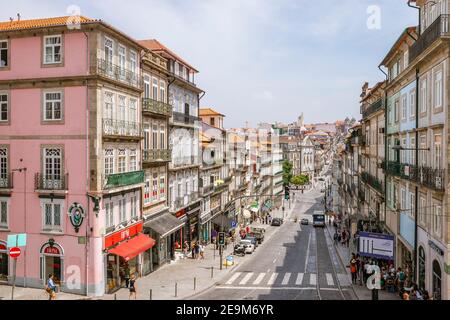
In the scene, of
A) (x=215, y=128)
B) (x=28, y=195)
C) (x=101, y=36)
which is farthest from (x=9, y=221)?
(x=215, y=128)

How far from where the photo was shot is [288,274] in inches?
1455

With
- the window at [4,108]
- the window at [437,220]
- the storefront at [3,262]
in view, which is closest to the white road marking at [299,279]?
the window at [437,220]

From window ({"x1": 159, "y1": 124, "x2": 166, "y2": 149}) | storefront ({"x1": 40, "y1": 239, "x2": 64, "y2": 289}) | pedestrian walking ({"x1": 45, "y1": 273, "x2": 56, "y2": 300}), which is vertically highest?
window ({"x1": 159, "y1": 124, "x2": 166, "y2": 149})

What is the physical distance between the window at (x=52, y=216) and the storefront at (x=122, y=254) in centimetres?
317

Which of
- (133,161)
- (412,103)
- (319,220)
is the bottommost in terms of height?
(319,220)

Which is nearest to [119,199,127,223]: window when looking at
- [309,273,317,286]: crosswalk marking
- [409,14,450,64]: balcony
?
[309,273,317,286]: crosswalk marking

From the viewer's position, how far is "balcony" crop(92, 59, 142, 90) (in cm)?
2727

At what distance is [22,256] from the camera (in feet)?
94.1

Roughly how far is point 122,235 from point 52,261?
463 centimetres

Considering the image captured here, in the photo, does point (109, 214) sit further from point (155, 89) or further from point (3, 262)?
point (155, 89)

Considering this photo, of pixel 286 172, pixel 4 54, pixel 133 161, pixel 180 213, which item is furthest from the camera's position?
pixel 286 172

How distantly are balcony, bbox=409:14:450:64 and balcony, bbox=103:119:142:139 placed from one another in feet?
61.8

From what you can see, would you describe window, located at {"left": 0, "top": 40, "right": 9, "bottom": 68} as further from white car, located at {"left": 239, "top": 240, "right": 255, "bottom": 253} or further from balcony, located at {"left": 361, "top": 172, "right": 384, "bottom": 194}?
balcony, located at {"left": 361, "top": 172, "right": 384, "bottom": 194}

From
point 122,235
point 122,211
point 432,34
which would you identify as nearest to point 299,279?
point 122,235
